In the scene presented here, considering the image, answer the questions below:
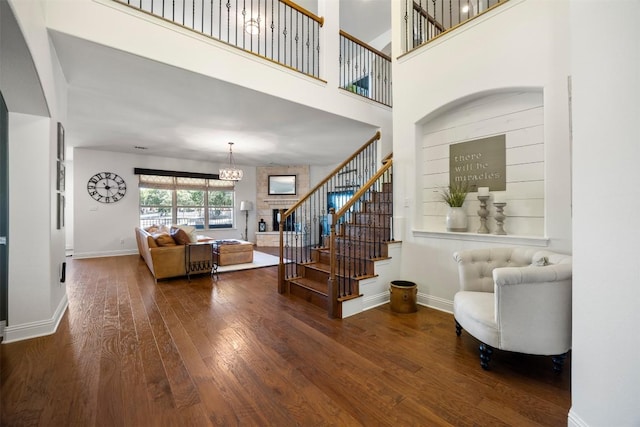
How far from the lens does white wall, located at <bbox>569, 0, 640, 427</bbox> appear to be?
113cm

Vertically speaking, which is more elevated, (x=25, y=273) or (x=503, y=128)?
(x=503, y=128)

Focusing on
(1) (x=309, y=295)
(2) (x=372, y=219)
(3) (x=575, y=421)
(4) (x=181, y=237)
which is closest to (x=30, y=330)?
(4) (x=181, y=237)

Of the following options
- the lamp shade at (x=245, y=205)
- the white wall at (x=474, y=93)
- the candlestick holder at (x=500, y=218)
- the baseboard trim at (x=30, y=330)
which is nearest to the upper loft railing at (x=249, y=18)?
the white wall at (x=474, y=93)

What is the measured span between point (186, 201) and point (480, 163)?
8.06m

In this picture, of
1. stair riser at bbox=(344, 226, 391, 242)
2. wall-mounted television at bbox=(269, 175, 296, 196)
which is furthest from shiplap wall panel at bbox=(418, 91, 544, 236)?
wall-mounted television at bbox=(269, 175, 296, 196)

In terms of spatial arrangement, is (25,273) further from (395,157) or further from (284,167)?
(284,167)

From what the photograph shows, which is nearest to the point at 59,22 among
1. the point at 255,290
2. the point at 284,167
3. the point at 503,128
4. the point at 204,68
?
the point at 204,68

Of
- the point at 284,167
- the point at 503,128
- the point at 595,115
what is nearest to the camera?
the point at 595,115

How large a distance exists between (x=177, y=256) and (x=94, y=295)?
46.6 inches

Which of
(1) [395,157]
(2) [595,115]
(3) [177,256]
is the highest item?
(1) [395,157]

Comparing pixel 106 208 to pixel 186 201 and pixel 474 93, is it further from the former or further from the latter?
pixel 474 93

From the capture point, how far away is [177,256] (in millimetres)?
4547

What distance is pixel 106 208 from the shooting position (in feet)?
23.1

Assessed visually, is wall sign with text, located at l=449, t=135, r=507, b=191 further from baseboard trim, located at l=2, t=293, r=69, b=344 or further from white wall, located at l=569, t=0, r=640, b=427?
baseboard trim, located at l=2, t=293, r=69, b=344
